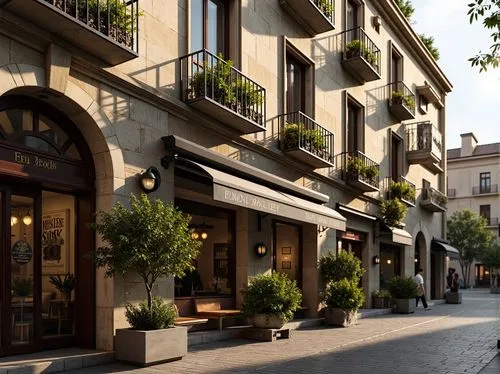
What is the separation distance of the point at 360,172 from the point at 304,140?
454 centimetres

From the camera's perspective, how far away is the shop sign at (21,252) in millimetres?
8672

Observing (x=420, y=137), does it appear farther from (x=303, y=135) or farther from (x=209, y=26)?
(x=209, y=26)

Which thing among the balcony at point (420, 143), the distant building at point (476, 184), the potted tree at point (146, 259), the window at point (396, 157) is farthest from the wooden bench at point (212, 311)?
the distant building at point (476, 184)

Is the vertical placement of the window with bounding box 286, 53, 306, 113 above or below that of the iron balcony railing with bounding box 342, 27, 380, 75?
below

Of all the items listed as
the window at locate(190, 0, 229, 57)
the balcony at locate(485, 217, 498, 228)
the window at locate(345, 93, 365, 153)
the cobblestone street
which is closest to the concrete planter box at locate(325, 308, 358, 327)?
the cobblestone street

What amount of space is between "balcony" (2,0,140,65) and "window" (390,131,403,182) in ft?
57.5

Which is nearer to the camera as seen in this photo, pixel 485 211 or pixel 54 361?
pixel 54 361

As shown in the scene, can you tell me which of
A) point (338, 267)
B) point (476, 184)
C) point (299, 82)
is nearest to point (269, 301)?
point (338, 267)

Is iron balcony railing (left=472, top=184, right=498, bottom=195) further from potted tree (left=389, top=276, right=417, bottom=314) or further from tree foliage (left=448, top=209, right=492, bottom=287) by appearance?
potted tree (left=389, top=276, right=417, bottom=314)

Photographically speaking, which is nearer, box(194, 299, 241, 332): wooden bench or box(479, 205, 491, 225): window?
box(194, 299, 241, 332): wooden bench

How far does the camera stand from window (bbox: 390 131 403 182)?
25359 mm

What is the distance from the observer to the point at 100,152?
960cm

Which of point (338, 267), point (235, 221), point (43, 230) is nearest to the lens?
point (43, 230)

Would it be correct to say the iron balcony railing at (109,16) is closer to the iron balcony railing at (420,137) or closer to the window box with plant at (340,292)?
the window box with plant at (340,292)
